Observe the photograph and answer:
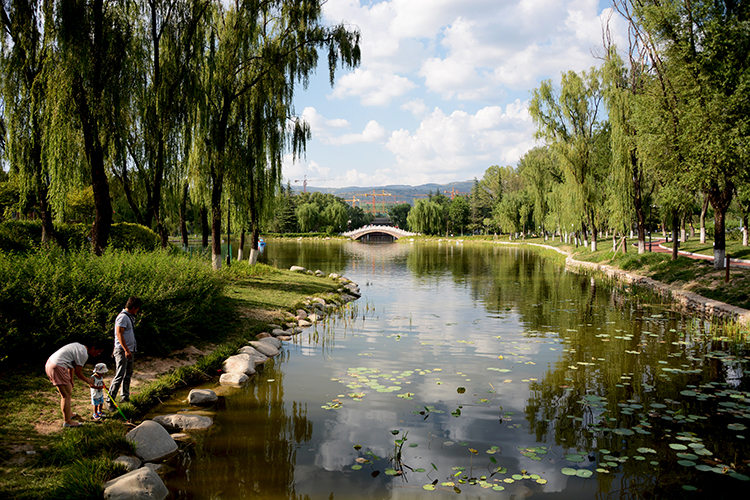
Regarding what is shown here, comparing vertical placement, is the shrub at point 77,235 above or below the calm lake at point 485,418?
above

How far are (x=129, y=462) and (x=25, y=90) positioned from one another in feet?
42.3

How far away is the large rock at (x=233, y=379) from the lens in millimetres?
8789

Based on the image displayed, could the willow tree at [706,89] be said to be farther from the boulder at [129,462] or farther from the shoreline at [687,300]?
the boulder at [129,462]

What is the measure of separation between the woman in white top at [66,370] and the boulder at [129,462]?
105 cm

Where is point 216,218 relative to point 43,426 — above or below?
above

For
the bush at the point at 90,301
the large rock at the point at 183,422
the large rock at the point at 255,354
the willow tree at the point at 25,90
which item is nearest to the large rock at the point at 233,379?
the large rock at the point at 255,354

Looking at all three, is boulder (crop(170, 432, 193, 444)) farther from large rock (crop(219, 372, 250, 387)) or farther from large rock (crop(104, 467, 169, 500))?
large rock (crop(219, 372, 250, 387))

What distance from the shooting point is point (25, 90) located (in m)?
13.4

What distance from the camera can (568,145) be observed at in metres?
33.7

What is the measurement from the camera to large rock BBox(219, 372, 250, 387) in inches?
346

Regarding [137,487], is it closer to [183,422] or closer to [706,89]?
[183,422]

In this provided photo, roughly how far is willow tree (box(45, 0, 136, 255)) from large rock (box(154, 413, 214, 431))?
7.11 meters

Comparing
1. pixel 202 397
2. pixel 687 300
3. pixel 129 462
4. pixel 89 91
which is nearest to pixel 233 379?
pixel 202 397

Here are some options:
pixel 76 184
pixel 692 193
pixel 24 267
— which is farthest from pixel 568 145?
pixel 24 267
